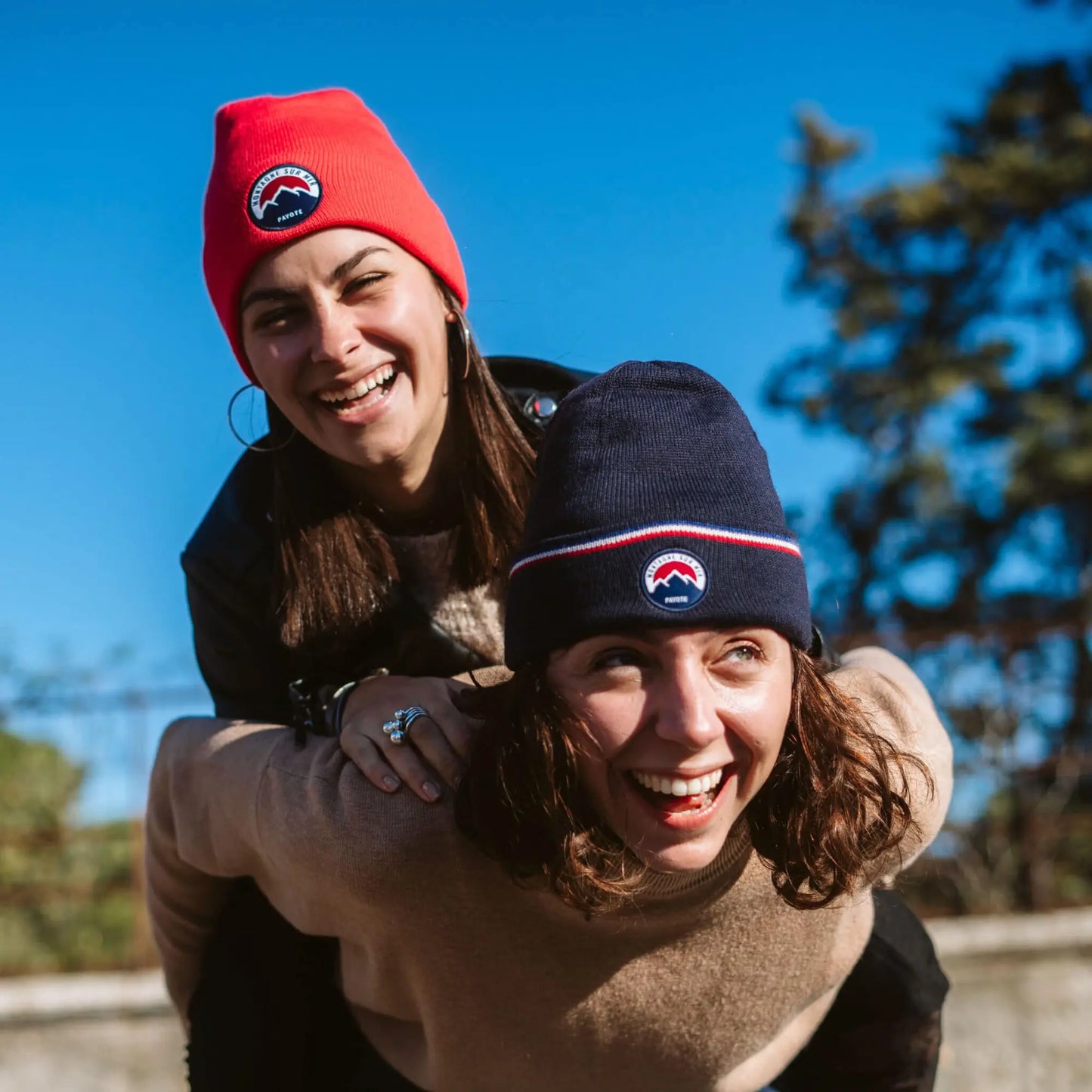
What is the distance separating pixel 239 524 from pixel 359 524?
0.23 meters

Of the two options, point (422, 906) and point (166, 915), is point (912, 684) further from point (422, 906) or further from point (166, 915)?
point (166, 915)

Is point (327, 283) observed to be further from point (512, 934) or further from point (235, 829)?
point (512, 934)

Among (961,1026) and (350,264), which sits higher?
(350,264)

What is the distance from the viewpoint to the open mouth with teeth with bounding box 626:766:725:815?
1592mm

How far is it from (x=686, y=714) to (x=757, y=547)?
24 cm

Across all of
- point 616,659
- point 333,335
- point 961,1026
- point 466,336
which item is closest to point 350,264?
point 333,335

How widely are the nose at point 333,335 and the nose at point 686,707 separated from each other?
2.96 ft

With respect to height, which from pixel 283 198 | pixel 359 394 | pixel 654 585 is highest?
pixel 283 198

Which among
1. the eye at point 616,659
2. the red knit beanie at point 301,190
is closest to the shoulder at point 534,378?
the red knit beanie at point 301,190

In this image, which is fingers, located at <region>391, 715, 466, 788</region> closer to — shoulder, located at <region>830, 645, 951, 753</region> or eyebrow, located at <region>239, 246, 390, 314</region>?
shoulder, located at <region>830, 645, 951, 753</region>

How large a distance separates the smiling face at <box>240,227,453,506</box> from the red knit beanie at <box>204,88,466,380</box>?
4cm

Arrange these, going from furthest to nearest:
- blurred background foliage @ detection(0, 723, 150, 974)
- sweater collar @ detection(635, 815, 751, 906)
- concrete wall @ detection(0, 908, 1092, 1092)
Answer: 1. blurred background foliage @ detection(0, 723, 150, 974)
2. concrete wall @ detection(0, 908, 1092, 1092)
3. sweater collar @ detection(635, 815, 751, 906)

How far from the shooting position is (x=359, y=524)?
2.37 meters

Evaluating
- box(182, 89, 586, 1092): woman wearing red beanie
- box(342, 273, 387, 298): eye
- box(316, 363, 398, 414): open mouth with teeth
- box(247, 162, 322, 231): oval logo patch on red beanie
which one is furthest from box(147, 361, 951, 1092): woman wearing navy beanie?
box(247, 162, 322, 231): oval logo patch on red beanie
